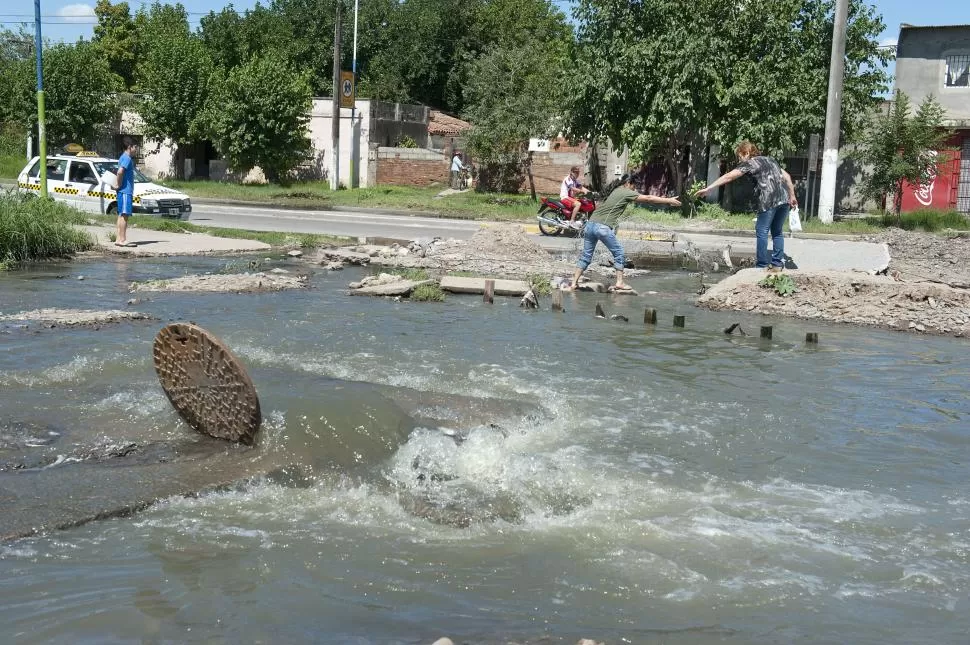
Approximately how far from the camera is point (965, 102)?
3038 cm

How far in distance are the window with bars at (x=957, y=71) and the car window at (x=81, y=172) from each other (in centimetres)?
2459

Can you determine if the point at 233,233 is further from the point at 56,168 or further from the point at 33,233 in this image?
the point at 56,168

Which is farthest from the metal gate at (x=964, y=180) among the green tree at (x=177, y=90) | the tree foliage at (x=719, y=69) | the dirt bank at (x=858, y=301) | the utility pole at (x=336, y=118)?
the green tree at (x=177, y=90)

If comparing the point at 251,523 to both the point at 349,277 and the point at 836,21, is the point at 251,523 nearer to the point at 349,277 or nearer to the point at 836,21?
the point at 349,277

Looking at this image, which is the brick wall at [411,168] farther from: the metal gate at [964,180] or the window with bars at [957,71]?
the metal gate at [964,180]

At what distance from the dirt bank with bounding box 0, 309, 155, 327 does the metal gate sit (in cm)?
2749

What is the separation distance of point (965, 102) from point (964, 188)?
2.64 meters

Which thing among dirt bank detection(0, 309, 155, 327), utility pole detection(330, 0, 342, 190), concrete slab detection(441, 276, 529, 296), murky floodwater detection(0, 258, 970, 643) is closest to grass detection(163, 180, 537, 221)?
utility pole detection(330, 0, 342, 190)

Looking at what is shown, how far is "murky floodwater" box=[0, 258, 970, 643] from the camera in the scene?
14.9ft

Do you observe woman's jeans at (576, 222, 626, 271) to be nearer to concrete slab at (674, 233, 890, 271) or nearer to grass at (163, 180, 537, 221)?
concrete slab at (674, 233, 890, 271)

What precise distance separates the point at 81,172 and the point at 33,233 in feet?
24.3

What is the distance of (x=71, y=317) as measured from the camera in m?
10.6

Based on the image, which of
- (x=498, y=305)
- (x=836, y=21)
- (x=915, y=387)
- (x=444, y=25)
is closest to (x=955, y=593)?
(x=915, y=387)

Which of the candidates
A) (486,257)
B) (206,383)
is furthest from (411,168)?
(206,383)
